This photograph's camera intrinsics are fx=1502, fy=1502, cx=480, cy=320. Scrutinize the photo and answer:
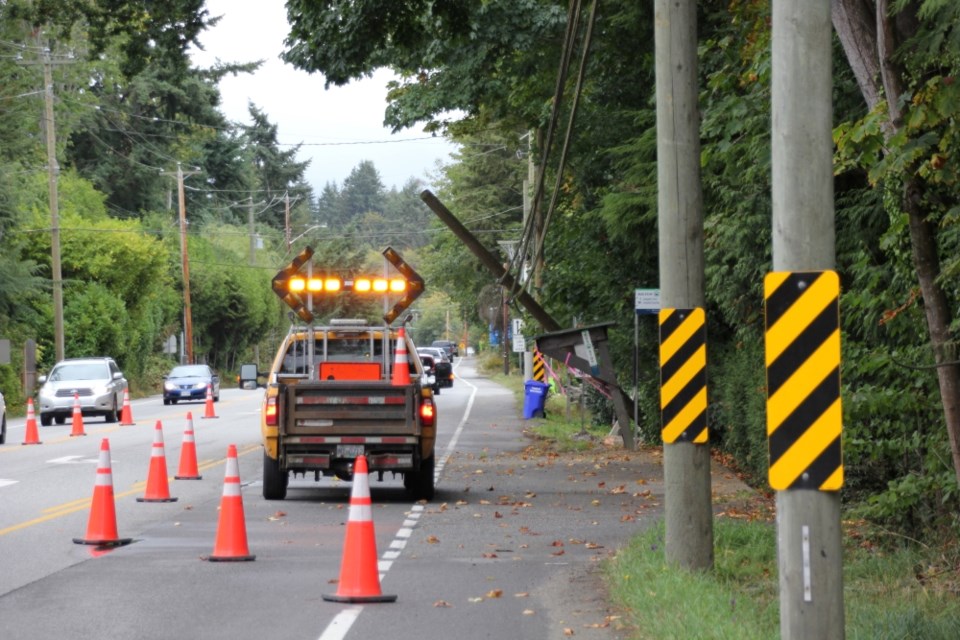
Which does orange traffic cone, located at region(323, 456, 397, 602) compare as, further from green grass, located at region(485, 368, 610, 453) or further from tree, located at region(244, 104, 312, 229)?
tree, located at region(244, 104, 312, 229)

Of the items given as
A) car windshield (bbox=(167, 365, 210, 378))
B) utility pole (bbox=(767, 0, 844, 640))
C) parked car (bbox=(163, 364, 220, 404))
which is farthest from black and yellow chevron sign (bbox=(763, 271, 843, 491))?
car windshield (bbox=(167, 365, 210, 378))

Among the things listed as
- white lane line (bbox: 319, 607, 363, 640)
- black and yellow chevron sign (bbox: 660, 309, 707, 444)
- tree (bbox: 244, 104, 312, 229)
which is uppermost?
tree (bbox: 244, 104, 312, 229)

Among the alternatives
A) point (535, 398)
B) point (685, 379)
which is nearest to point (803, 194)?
point (685, 379)

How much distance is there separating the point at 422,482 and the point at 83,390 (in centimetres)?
2211

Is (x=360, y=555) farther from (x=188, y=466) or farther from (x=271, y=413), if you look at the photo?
(x=188, y=466)

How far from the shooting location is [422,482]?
60.1 feet

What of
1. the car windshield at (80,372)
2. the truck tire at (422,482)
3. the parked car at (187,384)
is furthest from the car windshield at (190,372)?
the truck tire at (422,482)

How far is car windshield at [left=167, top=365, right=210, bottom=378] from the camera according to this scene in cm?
5294

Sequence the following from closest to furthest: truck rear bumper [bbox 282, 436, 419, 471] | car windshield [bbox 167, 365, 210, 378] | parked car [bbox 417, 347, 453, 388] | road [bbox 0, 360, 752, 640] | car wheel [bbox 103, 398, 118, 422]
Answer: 1. road [bbox 0, 360, 752, 640]
2. truck rear bumper [bbox 282, 436, 419, 471]
3. car wheel [bbox 103, 398, 118, 422]
4. car windshield [bbox 167, 365, 210, 378]
5. parked car [bbox 417, 347, 453, 388]

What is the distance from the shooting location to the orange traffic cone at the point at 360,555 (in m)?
10.4

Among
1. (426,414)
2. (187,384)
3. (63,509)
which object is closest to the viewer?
(63,509)

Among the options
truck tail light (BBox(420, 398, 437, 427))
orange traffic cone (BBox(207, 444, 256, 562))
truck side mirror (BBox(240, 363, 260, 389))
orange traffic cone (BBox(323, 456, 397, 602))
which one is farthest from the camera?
truck side mirror (BBox(240, 363, 260, 389))

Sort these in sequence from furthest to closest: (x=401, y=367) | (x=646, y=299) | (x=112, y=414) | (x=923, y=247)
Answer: (x=112, y=414), (x=646, y=299), (x=401, y=367), (x=923, y=247)

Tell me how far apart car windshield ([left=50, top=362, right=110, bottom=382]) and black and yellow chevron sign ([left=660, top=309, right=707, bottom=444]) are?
2973cm
